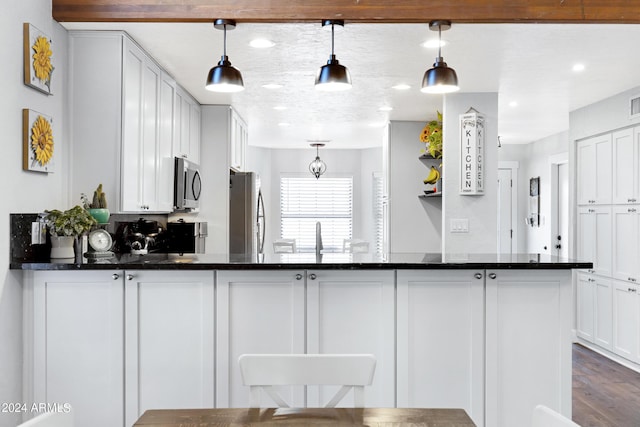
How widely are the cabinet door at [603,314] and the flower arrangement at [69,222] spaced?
458 cm

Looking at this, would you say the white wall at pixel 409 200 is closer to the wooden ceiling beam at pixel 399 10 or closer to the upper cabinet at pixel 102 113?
the wooden ceiling beam at pixel 399 10

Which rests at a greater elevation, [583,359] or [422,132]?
[422,132]

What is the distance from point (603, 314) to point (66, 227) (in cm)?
478

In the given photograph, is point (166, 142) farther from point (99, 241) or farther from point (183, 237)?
point (99, 241)

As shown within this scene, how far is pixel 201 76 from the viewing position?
431 centimetres

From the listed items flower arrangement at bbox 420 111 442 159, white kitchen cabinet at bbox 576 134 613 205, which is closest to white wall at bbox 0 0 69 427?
flower arrangement at bbox 420 111 442 159

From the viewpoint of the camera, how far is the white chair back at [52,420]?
1225mm

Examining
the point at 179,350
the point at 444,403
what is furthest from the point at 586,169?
the point at 179,350

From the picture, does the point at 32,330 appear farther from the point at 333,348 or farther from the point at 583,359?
the point at 583,359

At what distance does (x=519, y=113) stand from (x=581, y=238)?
4.75 feet

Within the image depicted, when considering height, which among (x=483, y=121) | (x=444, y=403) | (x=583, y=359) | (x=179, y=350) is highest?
(x=483, y=121)

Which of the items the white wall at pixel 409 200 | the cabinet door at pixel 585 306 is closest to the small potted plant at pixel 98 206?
the white wall at pixel 409 200

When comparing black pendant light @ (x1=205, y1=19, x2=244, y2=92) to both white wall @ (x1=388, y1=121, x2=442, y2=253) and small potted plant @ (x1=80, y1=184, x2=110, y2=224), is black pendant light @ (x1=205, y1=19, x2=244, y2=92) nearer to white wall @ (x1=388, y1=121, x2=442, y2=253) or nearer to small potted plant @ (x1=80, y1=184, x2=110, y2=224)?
small potted plant @ (x1=80, y1=184, x2=110, y2=224)

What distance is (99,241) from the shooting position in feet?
10.2
